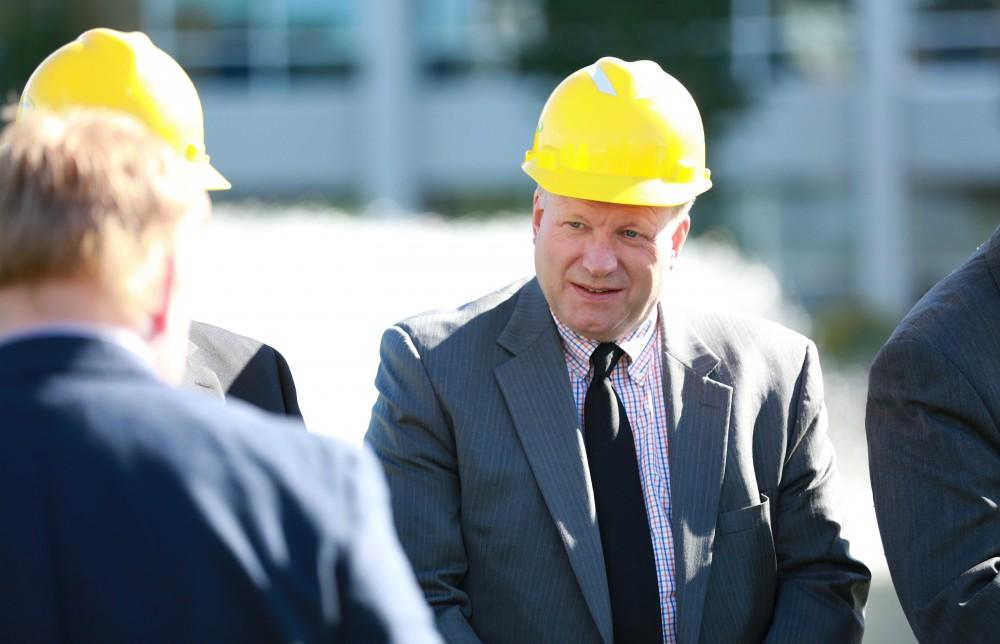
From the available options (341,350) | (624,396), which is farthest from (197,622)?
(341,350)

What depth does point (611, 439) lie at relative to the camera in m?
3.30

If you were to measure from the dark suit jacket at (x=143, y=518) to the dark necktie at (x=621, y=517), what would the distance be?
1.46 metres

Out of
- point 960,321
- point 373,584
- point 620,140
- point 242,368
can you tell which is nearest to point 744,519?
point 960,321

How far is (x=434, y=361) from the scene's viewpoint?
3340 mm

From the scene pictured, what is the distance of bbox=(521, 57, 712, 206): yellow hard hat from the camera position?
3.34m

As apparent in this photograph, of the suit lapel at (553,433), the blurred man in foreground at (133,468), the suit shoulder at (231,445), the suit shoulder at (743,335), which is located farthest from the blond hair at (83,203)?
the suit shoulder at (743,335)

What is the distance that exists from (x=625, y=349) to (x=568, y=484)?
0.37 m

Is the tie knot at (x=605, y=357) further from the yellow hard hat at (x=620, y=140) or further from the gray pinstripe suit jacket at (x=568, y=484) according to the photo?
the yellow hard hat at (x=620, y=140)

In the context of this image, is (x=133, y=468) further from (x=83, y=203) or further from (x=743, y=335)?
(x=743, y=335)

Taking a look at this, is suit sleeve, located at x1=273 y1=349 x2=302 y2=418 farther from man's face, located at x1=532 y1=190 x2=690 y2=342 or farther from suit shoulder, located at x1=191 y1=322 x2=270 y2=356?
man's face, located at x1=532 y1=190 x2=690 y2=342

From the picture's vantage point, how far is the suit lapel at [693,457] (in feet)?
10.5

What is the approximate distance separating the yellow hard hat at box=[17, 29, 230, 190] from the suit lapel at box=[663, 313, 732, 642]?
3.76ft

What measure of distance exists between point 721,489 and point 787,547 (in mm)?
239

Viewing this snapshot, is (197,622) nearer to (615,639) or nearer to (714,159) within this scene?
(615,639)
